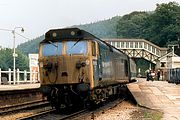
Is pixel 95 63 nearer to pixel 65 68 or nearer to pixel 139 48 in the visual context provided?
pixel 65 68

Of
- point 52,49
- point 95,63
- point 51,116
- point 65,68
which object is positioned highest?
point 52,49

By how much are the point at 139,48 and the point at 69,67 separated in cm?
8996

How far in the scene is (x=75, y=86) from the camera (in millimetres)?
16625

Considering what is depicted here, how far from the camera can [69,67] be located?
655 inches

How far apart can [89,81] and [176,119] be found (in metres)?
3.57

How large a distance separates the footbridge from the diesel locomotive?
8823 centimetres

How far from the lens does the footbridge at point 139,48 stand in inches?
4158

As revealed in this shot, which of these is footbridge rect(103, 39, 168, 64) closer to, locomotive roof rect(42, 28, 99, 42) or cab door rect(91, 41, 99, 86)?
locomotive roof rect(42, 28, 99, 42)

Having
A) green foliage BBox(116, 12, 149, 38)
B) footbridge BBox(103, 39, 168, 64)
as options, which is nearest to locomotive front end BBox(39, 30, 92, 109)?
footbridge BBox(103, 39, 168, 64)

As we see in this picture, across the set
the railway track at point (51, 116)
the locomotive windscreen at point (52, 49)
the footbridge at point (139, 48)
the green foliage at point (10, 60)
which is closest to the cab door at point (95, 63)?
the locomotive windscreen at point (52, 49)

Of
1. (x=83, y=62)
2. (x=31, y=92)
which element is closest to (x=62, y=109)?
(x=83, y=62)

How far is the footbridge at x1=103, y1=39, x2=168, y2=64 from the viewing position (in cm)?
10562

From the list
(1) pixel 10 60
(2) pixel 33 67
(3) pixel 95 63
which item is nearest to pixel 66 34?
(3) pixel 95 63

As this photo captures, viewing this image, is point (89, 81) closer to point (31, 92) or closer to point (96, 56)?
point (96, 56)
